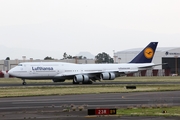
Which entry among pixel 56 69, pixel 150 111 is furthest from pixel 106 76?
pixel 150 111

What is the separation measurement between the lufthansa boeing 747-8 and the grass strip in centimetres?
3621

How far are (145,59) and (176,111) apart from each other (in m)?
47.2

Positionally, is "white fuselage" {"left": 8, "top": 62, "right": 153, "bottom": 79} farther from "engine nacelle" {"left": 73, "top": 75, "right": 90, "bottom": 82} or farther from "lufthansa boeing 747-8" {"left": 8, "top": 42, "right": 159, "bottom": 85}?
"engine nacelle" {"left": 73, "top": 75, "right": 90, "bottom": 82}

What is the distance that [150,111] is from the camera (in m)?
23.7

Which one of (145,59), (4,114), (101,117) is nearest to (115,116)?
(101,117)

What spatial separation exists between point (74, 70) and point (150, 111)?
138 ft

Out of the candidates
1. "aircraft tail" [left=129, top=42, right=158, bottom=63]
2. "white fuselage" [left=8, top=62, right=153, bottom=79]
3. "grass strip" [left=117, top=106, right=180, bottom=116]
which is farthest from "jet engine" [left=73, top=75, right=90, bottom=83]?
"grass strip" [left=117, top=106, right=180, bottom=116]

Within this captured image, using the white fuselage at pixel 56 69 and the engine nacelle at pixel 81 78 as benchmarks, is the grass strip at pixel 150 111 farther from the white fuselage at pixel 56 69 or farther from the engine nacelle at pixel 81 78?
the white fuselage at pixel 56 69

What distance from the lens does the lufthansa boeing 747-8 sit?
6116 centimetres

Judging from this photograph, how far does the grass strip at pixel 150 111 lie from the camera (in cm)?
2205

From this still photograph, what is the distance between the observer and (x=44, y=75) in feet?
204

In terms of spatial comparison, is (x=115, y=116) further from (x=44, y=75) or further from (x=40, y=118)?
(x=44, y=75)

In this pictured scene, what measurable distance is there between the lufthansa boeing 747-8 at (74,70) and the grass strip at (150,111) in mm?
36207

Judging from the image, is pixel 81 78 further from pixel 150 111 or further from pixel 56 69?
pixel 150 111
